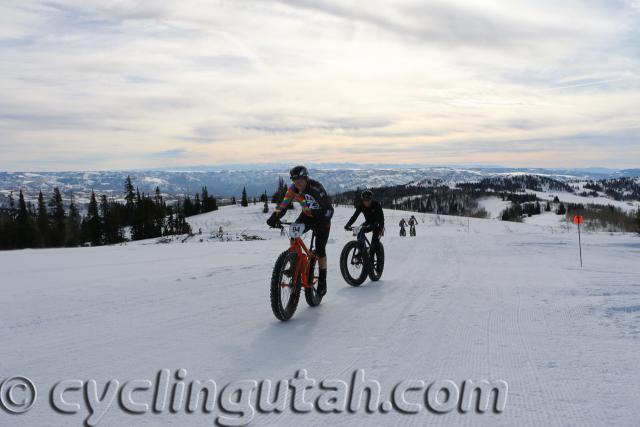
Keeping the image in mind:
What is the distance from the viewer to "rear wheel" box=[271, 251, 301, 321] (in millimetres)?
6008

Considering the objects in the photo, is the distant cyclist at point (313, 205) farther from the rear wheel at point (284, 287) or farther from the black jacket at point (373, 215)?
the black jacket at point (373, 215)

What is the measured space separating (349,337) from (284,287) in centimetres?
135

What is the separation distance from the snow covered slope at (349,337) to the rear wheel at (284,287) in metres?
0.28

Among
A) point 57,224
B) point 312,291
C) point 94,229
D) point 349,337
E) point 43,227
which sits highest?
point 312,291

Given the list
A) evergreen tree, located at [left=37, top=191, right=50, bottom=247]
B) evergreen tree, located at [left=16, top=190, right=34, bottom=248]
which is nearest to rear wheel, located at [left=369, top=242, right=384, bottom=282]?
evergreen tree, located at [left=16, top=190, right=34, bottom=248]

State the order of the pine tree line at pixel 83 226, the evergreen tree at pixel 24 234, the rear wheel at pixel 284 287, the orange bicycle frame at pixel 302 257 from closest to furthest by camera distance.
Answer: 1. the rear wheel at pixel 284 287
2. the orange bicycle frame at pixel 302 257
3. the evergreen tree at pixel 24 234
4. the pine tree line at pixel 83 226

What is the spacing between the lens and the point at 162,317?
21.0 feet

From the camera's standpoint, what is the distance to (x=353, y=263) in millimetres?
9648

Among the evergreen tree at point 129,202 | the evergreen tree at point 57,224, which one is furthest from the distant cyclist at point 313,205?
the evergreen tree at point 129,202

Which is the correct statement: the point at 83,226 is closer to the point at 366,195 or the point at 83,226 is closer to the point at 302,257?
the point at 366,195

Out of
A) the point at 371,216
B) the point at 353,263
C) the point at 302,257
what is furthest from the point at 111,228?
the point at 302,257

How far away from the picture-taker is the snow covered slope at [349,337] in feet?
11.1

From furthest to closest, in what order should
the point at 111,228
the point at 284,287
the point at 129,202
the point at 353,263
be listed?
the point at 129,202 → the point at 111,228 → the point at 353,263 → the point at 284,287

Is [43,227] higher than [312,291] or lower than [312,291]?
lower
